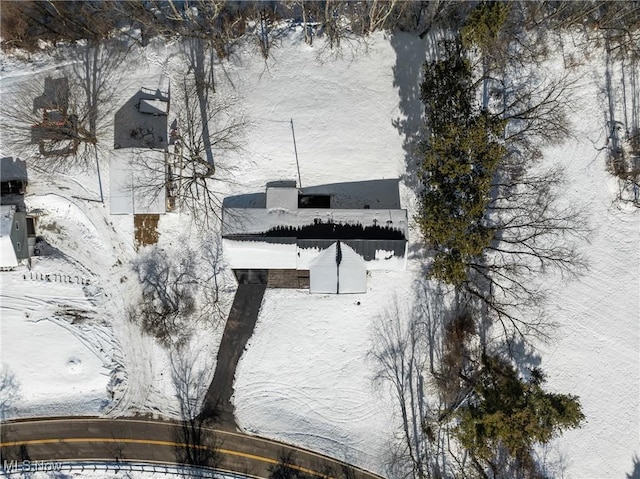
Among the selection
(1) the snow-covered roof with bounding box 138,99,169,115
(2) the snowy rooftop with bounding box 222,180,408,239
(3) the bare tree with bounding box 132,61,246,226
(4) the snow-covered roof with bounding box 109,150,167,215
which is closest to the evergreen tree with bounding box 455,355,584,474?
(2) the snowy rooftop with bounding box 222,180,408,239

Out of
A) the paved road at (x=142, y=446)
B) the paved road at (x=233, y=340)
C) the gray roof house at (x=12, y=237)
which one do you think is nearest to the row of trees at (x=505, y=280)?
the paved road at (x=142, y=446)

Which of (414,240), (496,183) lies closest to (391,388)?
(414,240)

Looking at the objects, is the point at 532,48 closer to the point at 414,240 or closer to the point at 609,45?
the point at 609,45

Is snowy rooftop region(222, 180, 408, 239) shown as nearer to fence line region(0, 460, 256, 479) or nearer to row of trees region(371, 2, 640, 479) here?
row of trees region(371, 2, 640, 479)

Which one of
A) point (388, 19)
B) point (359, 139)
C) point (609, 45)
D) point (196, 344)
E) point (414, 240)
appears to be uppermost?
point (388, 19)

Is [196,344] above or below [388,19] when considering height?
below

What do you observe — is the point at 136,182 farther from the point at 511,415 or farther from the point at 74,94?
the point at 511,415

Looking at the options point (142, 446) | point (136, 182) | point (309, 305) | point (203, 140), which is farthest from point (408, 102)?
point (142, 446)
